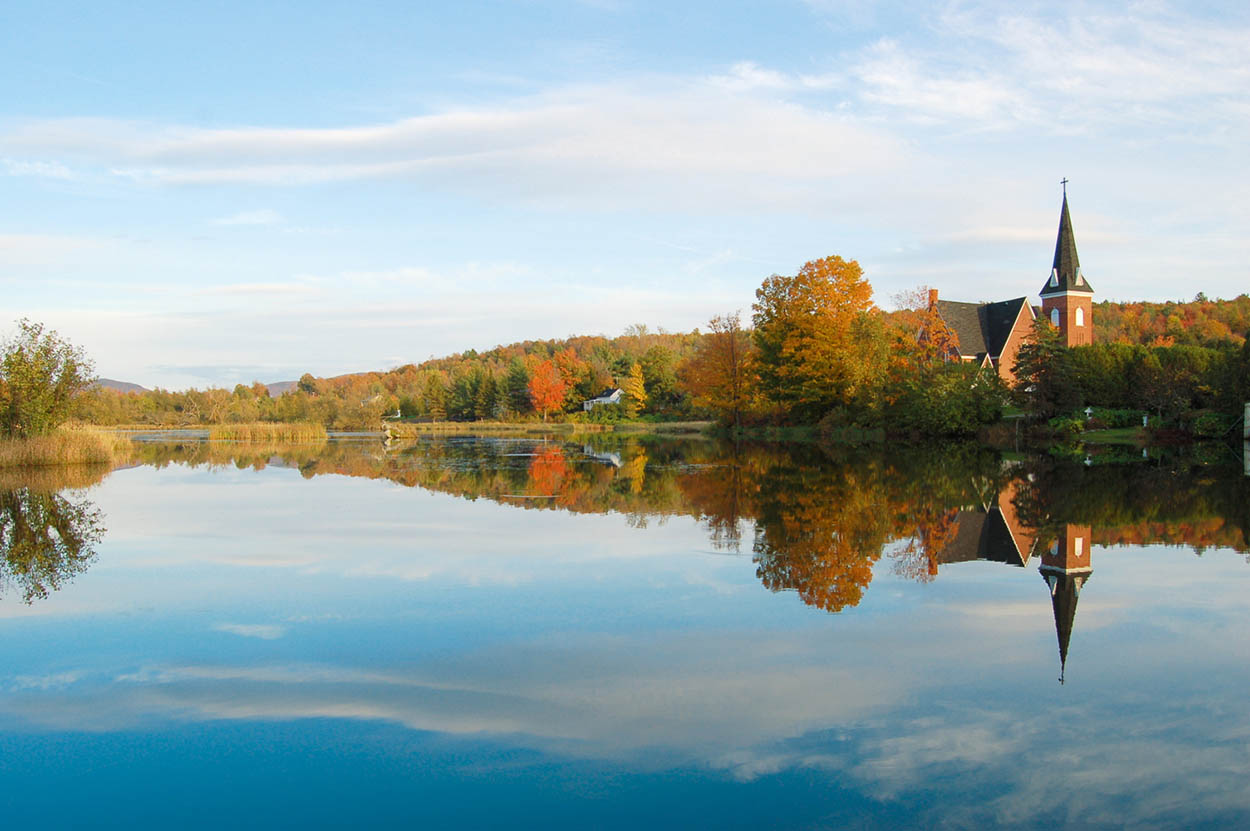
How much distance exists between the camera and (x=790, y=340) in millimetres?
41875

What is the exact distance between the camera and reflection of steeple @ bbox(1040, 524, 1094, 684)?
611 cm

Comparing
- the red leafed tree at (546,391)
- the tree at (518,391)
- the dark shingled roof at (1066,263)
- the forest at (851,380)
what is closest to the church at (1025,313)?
the dark shingled roof at (1066,263)

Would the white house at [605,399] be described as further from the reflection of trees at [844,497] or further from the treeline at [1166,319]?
the reflection of trees at [844,497]

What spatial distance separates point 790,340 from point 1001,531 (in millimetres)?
31902

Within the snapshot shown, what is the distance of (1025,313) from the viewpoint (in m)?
56.6

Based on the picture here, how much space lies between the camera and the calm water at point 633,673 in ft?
11.8

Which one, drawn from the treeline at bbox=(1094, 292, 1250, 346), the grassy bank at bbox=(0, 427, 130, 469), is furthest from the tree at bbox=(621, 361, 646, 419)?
the grassy bank at bbox=(0, 427, 130, 469)

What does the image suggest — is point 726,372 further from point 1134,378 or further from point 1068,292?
point 1068,292

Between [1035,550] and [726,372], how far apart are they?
40.6 m

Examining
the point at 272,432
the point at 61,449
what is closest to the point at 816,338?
the point at 272,432

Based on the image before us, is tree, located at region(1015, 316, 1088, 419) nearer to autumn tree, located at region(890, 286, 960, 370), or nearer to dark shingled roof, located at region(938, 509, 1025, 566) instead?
autumn tree, located at region(890, 286, 960, 370)

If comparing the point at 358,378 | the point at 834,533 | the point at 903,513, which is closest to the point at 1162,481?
the point at 903,513

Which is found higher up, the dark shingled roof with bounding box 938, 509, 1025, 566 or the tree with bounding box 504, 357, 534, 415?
the tree with bounding box 504, 357, 534, 415

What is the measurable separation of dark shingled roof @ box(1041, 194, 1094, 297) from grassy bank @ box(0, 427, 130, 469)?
5699cm
